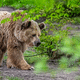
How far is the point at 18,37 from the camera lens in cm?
484

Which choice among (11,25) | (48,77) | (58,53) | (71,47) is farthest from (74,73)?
(71,47)

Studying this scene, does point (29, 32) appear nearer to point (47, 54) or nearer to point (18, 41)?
point (18, 41)

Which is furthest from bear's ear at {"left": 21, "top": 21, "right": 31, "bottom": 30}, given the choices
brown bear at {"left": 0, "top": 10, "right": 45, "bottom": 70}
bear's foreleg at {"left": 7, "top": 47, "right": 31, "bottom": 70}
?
bear's foreleg at {"left": 7, "top": 47, "right": 31, "bottom": 70}

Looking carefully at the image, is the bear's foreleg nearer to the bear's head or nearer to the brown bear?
the brown bear

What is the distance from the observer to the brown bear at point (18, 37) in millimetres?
4746

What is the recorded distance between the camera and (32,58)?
20.0ft

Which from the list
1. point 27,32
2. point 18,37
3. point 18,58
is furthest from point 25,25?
point 18,58

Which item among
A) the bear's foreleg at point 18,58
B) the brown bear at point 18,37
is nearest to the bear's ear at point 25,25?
the brown bear at point 18,37

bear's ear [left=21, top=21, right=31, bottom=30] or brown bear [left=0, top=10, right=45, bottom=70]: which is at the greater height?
bear's ear [left=21, top=21, right=31, bottom=30]

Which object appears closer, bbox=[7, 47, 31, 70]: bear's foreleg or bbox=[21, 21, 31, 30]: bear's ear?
bbox=[21, 21, 31, 30]: bear's ear

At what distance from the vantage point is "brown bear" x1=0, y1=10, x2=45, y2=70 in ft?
15.6

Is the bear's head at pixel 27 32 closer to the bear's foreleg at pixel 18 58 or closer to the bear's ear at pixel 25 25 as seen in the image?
the bear's ear at pixel 25 25

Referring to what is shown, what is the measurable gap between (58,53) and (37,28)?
141 centimetres

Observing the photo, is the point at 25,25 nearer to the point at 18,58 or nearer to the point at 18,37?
the point at 18,37
